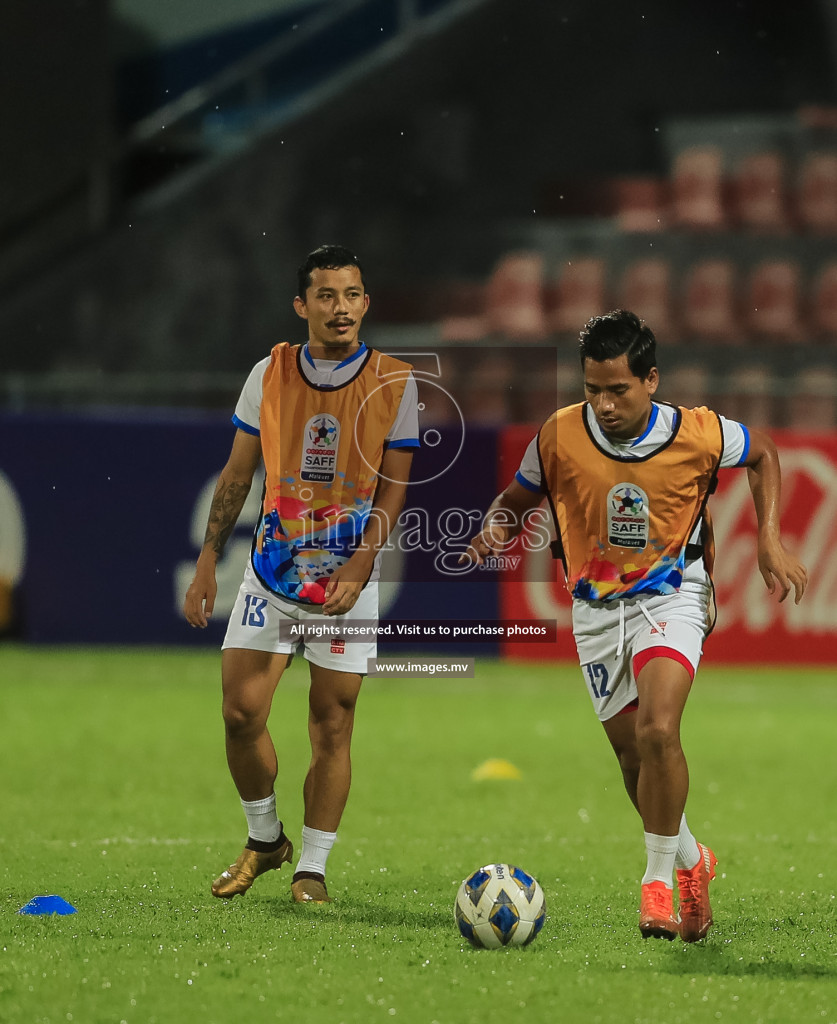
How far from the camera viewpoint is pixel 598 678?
4.66 meters

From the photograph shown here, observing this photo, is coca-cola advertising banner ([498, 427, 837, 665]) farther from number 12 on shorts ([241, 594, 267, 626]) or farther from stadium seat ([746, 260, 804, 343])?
number 12 on shorts ([241, 594, 267, 626])

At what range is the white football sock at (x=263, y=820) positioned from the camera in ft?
16.4

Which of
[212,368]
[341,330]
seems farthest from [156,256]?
[341,330]

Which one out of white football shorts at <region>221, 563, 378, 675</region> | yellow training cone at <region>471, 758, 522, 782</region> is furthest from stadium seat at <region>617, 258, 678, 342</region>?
white football shorts at <region>221, 563, 378, 675</region>

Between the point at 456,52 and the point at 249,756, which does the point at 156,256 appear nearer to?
the point at 456,52

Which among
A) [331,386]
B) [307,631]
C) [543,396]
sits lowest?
[307,631]

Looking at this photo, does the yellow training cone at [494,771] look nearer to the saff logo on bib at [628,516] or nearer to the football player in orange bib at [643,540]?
the football player in orange bib at [643,540]

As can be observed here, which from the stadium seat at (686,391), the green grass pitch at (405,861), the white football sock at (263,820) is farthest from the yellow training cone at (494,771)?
the stadium seat at (686,391)

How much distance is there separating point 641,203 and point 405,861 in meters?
11.3

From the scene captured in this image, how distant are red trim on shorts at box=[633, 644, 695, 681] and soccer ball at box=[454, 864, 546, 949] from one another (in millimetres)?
680

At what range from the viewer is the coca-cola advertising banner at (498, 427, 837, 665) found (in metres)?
11.3

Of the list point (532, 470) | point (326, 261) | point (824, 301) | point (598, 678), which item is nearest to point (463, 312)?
point (824, 301)

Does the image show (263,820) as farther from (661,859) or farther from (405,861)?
(661,859)

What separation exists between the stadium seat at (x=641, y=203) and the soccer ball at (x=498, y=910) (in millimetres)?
11881
